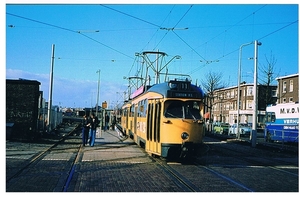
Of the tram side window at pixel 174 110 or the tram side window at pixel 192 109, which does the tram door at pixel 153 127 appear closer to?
the tram side window at pixel 174 110

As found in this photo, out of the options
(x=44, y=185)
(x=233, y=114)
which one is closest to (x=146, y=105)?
(x=44, y=185)

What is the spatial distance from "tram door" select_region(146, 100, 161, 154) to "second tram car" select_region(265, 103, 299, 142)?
1415 centimetres

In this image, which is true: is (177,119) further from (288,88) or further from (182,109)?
(288,88)

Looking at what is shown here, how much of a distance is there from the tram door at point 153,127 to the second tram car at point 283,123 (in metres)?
14.2

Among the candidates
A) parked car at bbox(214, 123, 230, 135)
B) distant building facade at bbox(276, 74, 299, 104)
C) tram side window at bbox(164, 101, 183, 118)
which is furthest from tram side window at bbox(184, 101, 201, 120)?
distant building facade at bbox(276, 74, 299, 104)

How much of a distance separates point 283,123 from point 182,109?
1834 cm

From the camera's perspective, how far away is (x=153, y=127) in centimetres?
1402

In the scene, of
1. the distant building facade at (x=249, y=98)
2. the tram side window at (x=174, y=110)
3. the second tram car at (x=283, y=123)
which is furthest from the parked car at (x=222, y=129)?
the tram side window at (x=174, y=110)

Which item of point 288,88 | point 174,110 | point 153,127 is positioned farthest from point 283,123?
point 288,88

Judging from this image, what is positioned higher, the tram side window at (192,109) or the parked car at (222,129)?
the tram side window at (192,109)

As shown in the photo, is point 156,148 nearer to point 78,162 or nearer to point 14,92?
point 78,162

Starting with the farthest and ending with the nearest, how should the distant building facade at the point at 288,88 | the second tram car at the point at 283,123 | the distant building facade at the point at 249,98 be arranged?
1. the distant building facade at the point at 288,88
2. the distant building facade at the point at 249,98
3. the second tram car at the point at 283,123

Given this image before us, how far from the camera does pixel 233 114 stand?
76.2 metres

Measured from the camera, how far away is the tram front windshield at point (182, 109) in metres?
13.2
